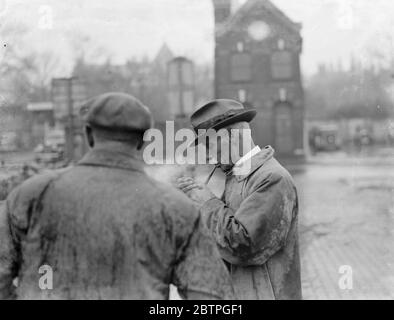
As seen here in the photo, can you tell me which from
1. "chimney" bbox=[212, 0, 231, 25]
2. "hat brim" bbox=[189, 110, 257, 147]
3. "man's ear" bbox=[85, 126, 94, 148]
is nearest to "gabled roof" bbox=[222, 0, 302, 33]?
"chimney" bbox=[212, 0, 231, 25]

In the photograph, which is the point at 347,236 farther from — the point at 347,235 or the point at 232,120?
the point at 232,120

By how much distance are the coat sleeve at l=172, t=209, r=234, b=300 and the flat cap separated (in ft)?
1.14

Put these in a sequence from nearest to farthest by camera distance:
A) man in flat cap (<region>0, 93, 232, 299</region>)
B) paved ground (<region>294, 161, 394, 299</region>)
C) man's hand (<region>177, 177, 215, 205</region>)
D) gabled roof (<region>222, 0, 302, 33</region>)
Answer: man in flat cap (<region>0, 93, 232, 299</region>) < man's hand (<region>177, 177, 215, 205</region>) < paved ground (<region>294, 161, 394, 299</region>) < gabled roof (<region>222, 0, 302, 33</region>)

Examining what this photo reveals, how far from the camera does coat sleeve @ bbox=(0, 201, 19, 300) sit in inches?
60.9

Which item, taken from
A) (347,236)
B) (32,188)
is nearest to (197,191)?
(32,188)

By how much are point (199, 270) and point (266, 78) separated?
23805 mm

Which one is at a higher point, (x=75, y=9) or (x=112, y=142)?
(x=75, y=9)

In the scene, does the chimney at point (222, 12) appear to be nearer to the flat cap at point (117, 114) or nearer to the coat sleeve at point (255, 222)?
the coat sleeve at point (255, 222)

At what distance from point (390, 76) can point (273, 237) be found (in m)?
7.89

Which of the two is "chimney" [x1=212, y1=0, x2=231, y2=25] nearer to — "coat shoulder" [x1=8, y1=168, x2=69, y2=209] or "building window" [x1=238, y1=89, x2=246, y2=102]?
"building window" [x1=238, y1=89, x2=246, y2=102]

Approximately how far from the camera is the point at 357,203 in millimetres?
11594

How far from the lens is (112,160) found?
5.07ft
